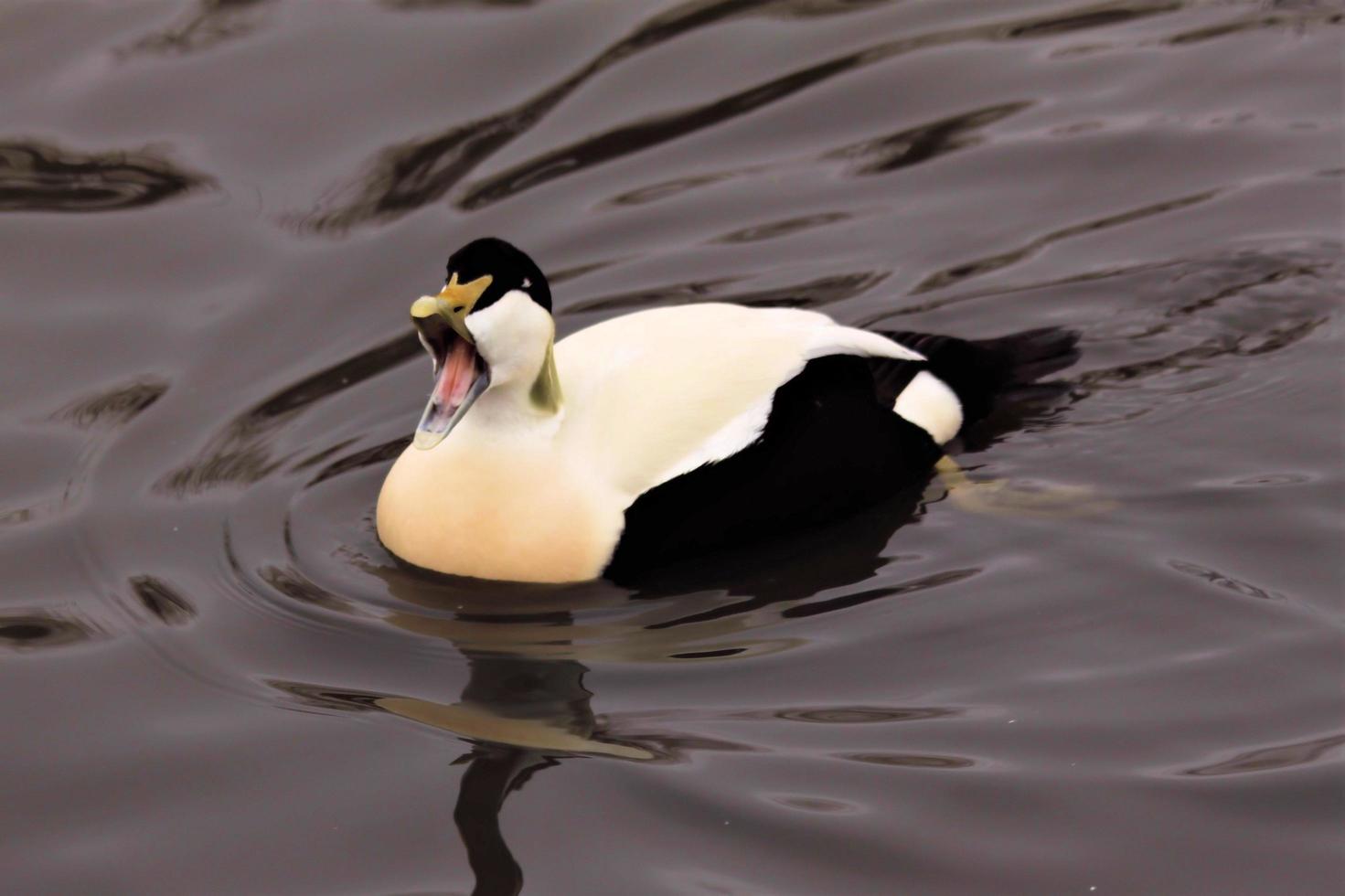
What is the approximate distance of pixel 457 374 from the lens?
5.12 metres

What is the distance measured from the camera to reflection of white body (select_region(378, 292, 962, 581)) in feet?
16.9

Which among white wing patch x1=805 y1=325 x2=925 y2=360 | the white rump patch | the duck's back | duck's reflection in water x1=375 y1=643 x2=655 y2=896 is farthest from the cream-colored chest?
the white rump patch

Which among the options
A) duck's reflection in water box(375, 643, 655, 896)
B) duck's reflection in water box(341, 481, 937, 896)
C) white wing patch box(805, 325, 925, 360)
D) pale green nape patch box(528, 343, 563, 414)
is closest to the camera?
duck's reflection in water box(375, 643, 655, 896)

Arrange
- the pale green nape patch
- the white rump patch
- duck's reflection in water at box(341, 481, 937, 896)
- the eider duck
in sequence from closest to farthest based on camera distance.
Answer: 1. duck's reflection in water at box(341, 481, 937, 896)
2. the eider duck
3. the pale green nape patch
4. the white rump patch

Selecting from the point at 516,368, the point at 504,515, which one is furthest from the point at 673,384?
the point at 504,515

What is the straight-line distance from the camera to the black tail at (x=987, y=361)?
5.96m

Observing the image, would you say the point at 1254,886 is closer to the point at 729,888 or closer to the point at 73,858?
the point at 729,888

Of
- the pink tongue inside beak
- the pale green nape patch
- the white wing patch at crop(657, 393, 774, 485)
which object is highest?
the pink tongue inside beak

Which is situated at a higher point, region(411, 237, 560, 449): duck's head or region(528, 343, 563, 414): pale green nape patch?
region(411, 237, 560, 449): duck's head

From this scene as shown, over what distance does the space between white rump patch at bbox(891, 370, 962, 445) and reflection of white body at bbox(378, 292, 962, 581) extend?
1.46 feet

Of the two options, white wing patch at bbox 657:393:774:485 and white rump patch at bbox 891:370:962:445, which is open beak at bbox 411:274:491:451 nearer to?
white wing patch at bbox 657:393:774:485

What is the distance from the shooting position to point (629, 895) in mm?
4086

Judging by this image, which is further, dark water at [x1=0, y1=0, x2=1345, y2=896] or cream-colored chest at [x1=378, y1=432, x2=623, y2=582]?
cream-colored chest at [x1=378, y1=432, x2=623, y2=582]

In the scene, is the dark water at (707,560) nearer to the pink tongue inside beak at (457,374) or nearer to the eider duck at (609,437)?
the eider duck at (609,437)
